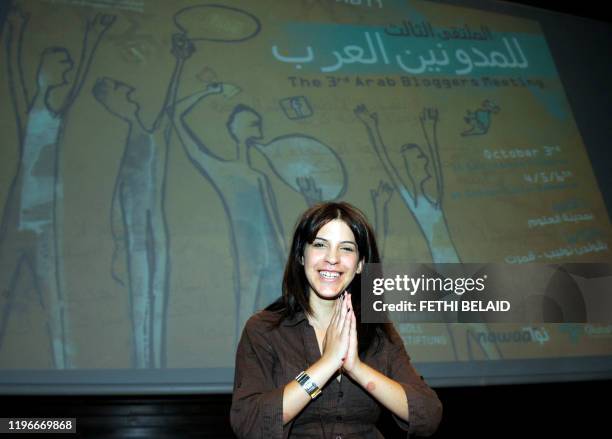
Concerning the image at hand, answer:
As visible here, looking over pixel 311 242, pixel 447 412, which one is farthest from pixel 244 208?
pixel 447 412

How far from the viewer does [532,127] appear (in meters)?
2.85

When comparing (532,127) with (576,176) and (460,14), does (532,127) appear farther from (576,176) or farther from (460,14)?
(460,14)

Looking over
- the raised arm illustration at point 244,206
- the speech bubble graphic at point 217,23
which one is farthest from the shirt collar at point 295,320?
the speech bubble graphic at point 217,23

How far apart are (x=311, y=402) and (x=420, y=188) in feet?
5.33

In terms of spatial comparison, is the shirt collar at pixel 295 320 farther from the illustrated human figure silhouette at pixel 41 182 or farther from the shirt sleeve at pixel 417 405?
the illustrated human figure silhouette at pixel 41 182

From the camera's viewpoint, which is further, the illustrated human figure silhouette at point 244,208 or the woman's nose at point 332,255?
the illustrated human figure silhouette at point 244,208

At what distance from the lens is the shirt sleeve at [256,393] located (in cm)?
107

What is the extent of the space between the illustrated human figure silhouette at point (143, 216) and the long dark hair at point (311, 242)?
3.47 ft

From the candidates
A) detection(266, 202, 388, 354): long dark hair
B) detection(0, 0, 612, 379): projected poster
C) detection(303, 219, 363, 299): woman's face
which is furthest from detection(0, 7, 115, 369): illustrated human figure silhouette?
detection(303, 219, 363, 299): woman's face

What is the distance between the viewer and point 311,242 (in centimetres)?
125

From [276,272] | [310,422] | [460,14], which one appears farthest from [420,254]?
[310,422]

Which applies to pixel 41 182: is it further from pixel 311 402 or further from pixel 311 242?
pixel 311 402

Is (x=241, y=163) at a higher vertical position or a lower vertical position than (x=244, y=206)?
higher

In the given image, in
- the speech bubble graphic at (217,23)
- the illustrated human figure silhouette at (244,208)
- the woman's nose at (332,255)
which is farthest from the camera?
the speech bubble graphic at (217,23)
